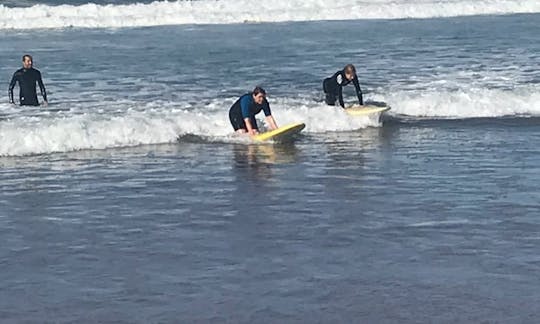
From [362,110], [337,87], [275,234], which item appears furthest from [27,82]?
[275,234]

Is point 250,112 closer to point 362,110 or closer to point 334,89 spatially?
point 362,110

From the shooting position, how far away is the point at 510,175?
15805 millimetres

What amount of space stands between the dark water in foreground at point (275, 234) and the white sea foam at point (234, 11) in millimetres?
32751

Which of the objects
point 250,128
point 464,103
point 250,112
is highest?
point 250,112

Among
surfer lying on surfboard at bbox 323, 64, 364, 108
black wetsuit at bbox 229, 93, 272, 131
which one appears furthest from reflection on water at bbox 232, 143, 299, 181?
surfer lying on surfboard at bbox 323, 64, 364, 108

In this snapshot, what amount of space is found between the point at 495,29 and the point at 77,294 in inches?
1387

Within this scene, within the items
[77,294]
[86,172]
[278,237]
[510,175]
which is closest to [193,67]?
[86,172]

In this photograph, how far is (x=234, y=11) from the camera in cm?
5569

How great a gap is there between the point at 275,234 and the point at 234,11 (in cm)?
4381

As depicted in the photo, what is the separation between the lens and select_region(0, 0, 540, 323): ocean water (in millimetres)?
10344

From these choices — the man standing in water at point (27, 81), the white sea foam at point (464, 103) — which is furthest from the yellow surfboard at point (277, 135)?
the man standing in water at point (27, 81)

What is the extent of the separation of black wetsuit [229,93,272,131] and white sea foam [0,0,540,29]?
98.5ft

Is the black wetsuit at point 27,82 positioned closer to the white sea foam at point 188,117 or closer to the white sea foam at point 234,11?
the white sea foam at point 188,117

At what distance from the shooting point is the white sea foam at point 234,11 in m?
50.8
